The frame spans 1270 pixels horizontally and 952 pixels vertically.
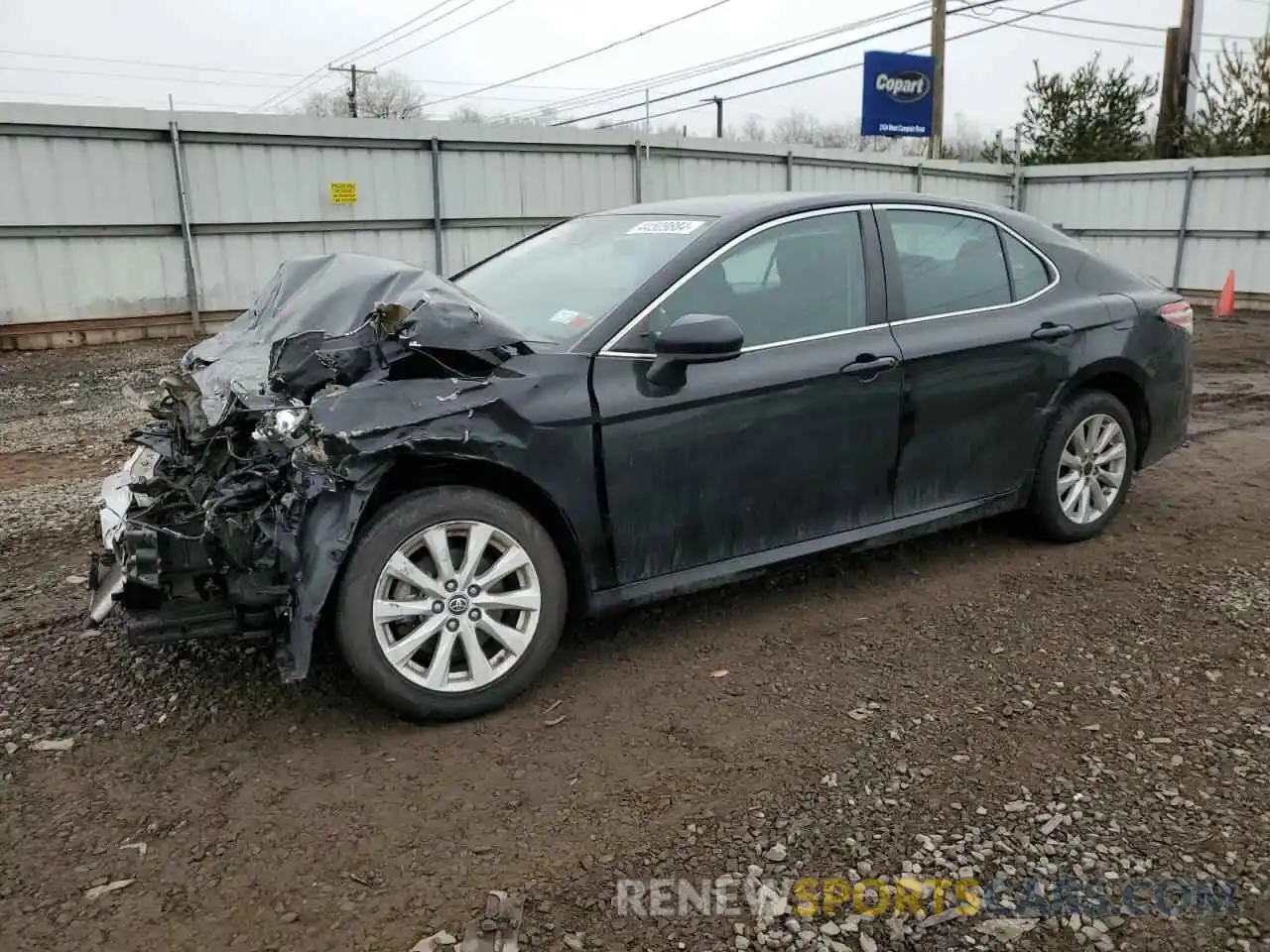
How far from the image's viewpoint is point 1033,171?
20234mm

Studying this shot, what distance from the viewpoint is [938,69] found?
2181cm

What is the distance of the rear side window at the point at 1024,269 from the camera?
179 inches

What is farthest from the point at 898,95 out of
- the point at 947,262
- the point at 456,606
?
the point at 456,606

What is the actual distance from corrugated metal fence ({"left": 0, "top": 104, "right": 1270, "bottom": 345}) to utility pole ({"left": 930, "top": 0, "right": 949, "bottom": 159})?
18.7ft

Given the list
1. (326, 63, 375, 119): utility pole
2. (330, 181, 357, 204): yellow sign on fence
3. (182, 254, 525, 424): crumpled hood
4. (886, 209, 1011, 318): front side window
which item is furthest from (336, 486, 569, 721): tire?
(326, 63, 375, 119): utility pole

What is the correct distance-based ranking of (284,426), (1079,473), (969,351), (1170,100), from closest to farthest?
(284,426) < (969,351) < (1079,473) < (1170,100)

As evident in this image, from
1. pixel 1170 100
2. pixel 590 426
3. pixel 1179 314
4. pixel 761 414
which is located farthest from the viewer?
pixel 1170 100

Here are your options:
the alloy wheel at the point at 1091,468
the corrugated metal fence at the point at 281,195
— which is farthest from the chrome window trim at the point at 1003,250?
the corrugated metal fence at the point at 281,195

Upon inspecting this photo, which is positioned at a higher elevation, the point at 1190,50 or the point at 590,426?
the point at 1190,50

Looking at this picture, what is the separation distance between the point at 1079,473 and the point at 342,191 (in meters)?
10.6

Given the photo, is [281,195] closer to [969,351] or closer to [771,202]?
[771,202]

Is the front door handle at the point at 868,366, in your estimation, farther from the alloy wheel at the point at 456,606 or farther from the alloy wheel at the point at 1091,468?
the alloy wheel at the point at 456,606

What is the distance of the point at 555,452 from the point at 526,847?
1245 millimetres

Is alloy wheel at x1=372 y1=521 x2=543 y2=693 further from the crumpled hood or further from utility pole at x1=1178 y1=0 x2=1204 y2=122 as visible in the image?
utility pole at x1=1178 y1=0 x2=1204 y2=122
